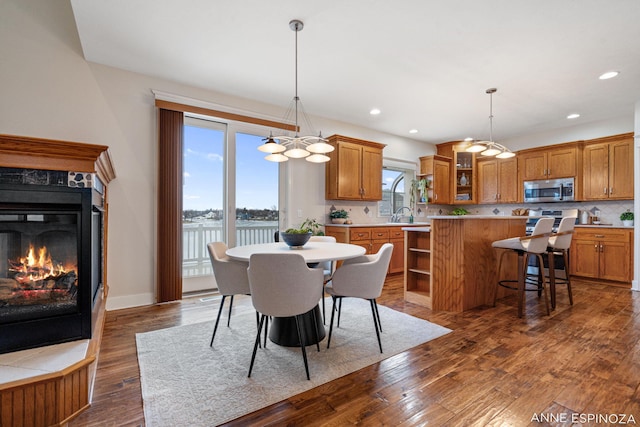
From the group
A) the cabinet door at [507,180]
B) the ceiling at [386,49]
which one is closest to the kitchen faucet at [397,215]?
the cabinet door at [507,180]

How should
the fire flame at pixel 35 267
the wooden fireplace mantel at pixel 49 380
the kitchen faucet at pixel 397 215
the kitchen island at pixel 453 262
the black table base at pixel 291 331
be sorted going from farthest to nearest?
the kitchen faucet at pixel 397 215
the kitchen island at pixel 453 262
the black table base at pixel 291 331
the fire flame at pixel 35 267
the wooden fireplace mantel at pixel 49 380

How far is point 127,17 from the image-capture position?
2.39 metres

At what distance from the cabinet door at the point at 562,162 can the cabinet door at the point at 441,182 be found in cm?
171

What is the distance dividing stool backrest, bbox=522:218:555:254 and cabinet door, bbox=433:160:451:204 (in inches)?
117

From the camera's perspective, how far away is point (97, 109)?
123 inches

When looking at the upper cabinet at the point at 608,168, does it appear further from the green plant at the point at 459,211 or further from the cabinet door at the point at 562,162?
the green plant at the point at 459,211

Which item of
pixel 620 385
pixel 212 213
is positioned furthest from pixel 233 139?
pixel 620 385

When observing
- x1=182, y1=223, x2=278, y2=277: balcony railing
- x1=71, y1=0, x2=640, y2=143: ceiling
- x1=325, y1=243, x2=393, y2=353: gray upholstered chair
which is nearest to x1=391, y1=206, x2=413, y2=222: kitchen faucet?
x1=71, y1=0, x2=640, y2=143: ceiling

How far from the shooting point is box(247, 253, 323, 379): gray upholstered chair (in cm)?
177

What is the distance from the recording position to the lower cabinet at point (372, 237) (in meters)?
4.50

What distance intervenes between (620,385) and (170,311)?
3684mm

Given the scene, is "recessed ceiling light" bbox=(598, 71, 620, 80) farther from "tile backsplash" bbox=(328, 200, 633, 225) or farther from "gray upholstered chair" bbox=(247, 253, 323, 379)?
"gray upholstered chair" bbox=(247, 253, 323, 379)

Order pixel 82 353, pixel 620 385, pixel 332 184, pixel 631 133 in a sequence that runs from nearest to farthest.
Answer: pixel 82 353 < pixel 620 385 < pixel 631 133 < pixel 332 184

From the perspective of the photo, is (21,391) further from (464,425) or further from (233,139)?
(233,139)
